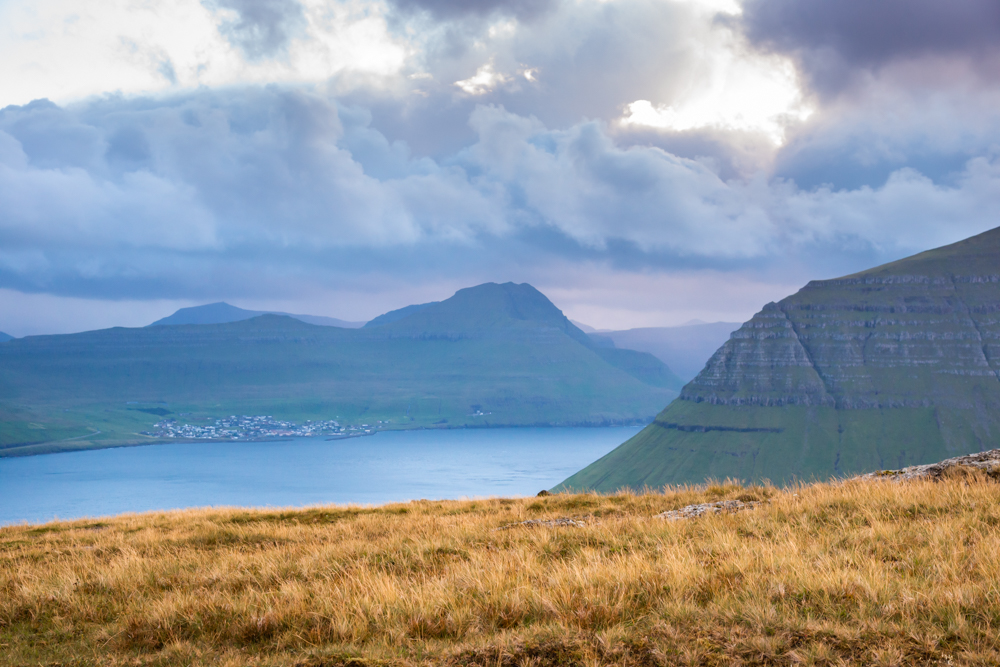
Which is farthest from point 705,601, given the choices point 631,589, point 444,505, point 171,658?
point 444,505

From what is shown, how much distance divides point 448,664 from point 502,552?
4258mm

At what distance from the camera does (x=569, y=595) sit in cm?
693

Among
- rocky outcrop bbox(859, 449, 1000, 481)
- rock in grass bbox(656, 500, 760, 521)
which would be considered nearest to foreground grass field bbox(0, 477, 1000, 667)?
rock in grass bbox(656, 500, 760, 521)

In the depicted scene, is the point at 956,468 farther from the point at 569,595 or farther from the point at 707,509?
the point at 569,595

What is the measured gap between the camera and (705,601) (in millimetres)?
6898

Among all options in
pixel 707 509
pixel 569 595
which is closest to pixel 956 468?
pixel 707 509

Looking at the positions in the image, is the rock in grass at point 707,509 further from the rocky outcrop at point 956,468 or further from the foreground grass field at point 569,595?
the rocky outcrop at point 956,468

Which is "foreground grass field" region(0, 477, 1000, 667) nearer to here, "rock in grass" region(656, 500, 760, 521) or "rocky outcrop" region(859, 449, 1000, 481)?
"rock in grass" region(656, 500, 760, 521)

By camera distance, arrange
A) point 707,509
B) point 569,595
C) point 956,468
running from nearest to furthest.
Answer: point 569,595
point 707,509
point 956,468

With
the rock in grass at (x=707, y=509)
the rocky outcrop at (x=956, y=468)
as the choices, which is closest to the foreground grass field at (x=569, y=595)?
the rock in grass at (x=707, y=509)

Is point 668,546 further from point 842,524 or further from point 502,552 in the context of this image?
point 842,524

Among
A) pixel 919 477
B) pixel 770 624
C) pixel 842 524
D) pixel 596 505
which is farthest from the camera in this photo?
pixel 596 505

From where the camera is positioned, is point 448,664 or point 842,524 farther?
point 842,524

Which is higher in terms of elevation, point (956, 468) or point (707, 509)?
point (956, 468)
